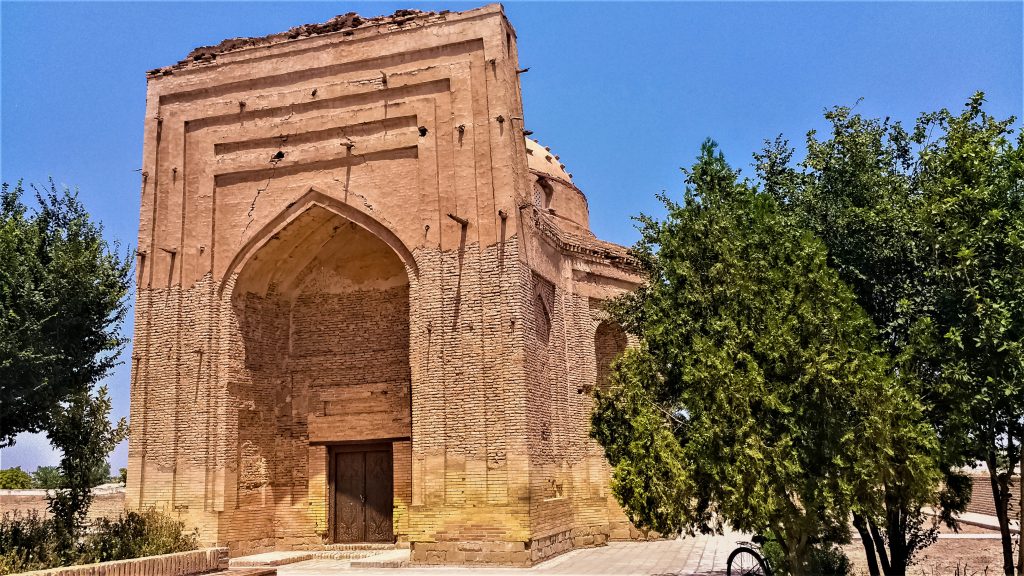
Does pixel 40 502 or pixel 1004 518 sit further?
pixel 40 502

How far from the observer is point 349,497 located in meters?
16.1

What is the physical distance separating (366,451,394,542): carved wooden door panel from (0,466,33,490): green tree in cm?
1582

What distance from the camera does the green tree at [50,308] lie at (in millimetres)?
13289

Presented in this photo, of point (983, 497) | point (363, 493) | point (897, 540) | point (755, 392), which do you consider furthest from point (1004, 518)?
point (983, 497)

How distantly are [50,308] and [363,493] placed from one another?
6.24 meters

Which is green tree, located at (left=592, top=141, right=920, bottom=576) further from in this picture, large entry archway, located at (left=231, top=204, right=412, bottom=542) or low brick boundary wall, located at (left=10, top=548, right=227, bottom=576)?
large entry archway, located at (left=231, top=204, right=412, bottom=542)

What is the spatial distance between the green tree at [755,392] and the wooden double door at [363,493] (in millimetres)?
6763

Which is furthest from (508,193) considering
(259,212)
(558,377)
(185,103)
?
(185,103)

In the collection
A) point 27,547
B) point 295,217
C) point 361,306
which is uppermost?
point 295,217

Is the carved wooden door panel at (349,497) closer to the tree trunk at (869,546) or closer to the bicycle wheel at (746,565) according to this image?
the bicycle wheel at (746,565)

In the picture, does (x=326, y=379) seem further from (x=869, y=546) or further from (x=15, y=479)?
(x=15, y=479)

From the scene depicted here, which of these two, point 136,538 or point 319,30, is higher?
point 319,30

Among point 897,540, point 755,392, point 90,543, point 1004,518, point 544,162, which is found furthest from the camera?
point 544,162

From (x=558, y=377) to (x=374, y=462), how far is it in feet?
12.5
